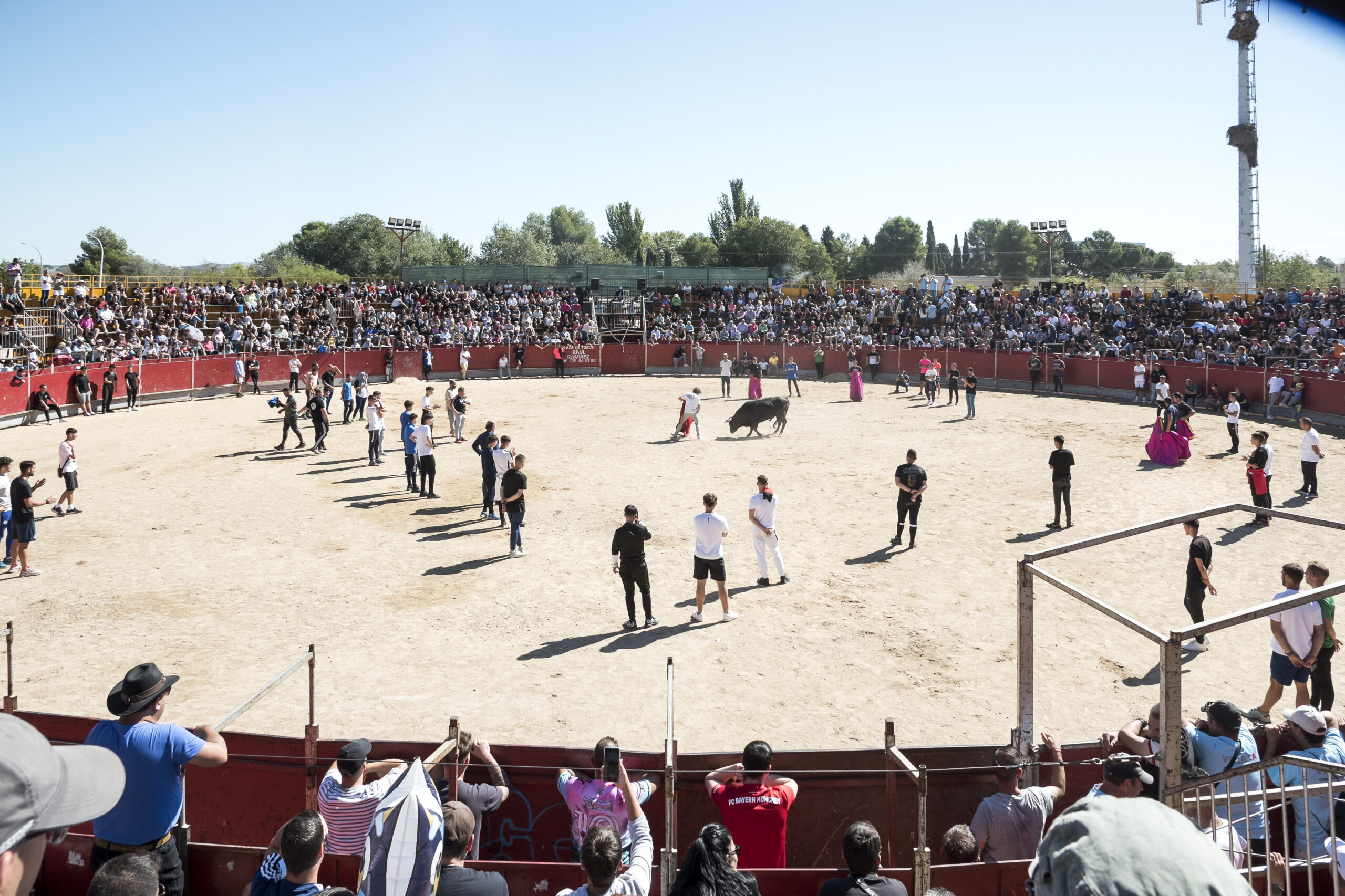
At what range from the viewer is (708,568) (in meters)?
12.7

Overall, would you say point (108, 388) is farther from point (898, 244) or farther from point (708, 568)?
point (898, 244)

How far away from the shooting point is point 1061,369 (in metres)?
36.6

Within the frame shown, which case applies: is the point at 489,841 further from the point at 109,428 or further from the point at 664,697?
the point at 109,428

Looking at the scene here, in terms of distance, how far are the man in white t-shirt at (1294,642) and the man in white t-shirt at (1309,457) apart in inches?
405

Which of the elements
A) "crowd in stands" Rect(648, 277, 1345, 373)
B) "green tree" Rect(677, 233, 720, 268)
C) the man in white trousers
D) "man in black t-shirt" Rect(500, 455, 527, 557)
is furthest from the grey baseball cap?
"green tree" Rect(677, 233, 720, 268)

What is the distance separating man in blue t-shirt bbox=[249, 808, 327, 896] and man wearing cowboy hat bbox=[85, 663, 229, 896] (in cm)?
96

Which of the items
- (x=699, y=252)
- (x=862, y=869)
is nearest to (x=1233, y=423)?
(x=862, y=869)

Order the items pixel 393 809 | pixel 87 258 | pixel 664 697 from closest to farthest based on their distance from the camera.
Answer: pixel 393 809 → pixel 664 697 → pixel 87 258

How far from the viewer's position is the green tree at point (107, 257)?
97188 millimetres

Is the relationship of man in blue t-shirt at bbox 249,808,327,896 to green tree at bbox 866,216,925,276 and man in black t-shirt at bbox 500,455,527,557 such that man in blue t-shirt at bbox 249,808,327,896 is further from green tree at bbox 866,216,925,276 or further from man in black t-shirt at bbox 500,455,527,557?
green tree at bbox 866,216,925,276

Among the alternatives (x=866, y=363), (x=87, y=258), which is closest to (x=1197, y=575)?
(x=866, y=363)

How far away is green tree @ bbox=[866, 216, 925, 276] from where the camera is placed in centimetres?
13812

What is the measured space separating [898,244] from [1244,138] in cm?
9569

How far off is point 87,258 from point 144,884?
114m
